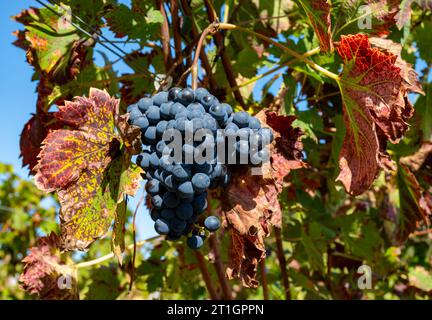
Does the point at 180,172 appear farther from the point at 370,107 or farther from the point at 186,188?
the point at 370,107

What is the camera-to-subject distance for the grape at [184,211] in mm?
1075

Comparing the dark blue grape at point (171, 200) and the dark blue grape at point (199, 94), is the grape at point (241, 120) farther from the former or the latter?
the dark blue grape at point (171, 200)

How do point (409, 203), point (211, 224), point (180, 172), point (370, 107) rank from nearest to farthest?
1. point (180, 172)
2. point (211, 224)
3. point (370, 107)
4. point (409, 203)

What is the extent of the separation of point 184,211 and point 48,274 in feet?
2.83

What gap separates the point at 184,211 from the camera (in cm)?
108

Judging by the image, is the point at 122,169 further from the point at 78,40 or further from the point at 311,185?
the point at 311,185

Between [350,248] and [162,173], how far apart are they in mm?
1797

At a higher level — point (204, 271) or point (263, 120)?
point (263, 120)

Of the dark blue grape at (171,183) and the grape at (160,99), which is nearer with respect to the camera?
the dark blue grape at (171,183)

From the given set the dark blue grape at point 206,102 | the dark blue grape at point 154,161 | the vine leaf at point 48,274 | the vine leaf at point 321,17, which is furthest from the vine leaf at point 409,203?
the vine leaf at point 48,274

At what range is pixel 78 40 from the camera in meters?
1.65

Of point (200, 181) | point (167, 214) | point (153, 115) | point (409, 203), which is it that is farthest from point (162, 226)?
point (409, 203)

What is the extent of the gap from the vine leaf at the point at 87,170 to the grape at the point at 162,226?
9 cm

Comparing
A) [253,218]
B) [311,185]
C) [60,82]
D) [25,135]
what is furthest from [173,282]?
[253,218]
